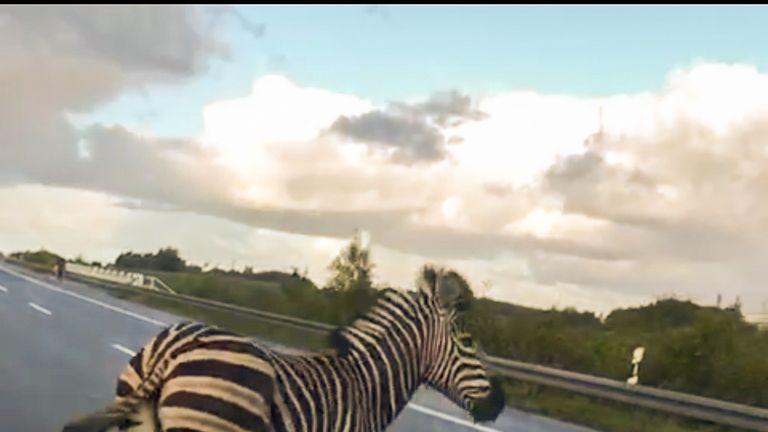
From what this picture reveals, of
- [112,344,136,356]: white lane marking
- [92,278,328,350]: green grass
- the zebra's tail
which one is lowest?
the zebra's tail

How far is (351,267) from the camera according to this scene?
5.59m

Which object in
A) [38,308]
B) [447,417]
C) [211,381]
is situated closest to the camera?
[211,381]

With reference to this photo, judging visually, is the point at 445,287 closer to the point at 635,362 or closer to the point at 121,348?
the point at 121,348

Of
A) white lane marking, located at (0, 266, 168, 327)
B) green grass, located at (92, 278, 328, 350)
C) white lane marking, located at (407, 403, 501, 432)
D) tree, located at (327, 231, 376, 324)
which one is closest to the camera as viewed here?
tree, located at (327, 231, 376, 324)

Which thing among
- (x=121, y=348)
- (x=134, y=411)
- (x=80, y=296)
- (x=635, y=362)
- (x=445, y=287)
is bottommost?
(x=134, y=411)

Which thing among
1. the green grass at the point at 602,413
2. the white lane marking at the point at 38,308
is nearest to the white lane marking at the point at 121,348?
the white lane marking at the point at 38,308

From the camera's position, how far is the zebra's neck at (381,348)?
4.52 meters

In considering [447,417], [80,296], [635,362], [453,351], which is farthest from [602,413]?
[80,296]

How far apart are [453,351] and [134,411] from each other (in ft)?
4.26

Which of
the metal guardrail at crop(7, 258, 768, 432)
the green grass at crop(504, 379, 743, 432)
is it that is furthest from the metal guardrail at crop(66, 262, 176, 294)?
the green grass at crop(504, 379, 743, 432)

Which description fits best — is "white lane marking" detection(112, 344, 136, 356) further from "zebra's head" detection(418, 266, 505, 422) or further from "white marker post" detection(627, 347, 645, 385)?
"white marker post" detection(627, 347, 645, 385)

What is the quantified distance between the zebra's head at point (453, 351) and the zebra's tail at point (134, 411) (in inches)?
42.8

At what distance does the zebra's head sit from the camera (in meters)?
4.45

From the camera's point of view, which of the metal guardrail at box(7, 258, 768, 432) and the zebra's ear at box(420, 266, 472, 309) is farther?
the metal guardrail at box(7, 258, 768, 432)
